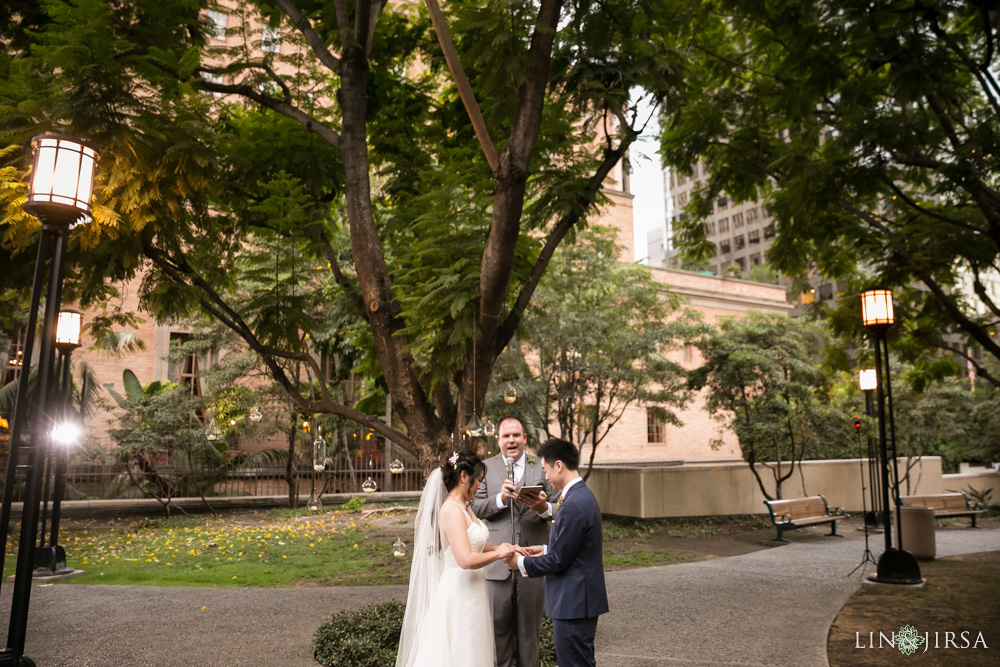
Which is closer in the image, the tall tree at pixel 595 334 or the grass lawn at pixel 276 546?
the grass lawn at pixel 276 546

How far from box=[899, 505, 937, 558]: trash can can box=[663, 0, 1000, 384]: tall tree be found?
127 inches

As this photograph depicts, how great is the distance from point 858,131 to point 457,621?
789 cm

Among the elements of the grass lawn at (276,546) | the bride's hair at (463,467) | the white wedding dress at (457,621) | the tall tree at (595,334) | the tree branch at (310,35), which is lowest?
the grass lawn at (276,546)

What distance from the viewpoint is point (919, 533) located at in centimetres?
1316

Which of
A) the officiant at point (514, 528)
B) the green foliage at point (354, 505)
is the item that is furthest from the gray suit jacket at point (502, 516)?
the green foliage at point (354, 505)

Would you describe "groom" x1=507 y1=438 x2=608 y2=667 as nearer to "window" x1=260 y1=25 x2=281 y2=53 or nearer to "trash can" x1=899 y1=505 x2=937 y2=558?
"window" x1=260 y1=25 x2=281 y2=53

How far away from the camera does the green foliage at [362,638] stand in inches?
250

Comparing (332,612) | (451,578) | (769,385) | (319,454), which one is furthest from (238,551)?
(769,385)

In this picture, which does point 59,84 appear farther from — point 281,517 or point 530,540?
point 281,517

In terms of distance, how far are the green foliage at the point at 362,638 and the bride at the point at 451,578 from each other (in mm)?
1129

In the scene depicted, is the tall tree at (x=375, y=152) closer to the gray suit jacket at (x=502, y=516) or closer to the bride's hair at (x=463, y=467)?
the gray suit jacket at (x=502, y=516)

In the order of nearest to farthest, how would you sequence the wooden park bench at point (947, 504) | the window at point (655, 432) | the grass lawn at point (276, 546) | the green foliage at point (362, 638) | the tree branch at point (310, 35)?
the green foliage at point (362, 638)
the tree branch at point (310, 35)
the grass lawn at point (276, 546)
the wooden park bench at point (947, 504)
the window at point (655, 432)

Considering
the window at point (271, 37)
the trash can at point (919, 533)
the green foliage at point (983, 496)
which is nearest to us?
the window at point (271, 37)

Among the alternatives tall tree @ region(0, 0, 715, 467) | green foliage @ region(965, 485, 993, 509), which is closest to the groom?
tall tree @ region(0, 0, 715, 467)
